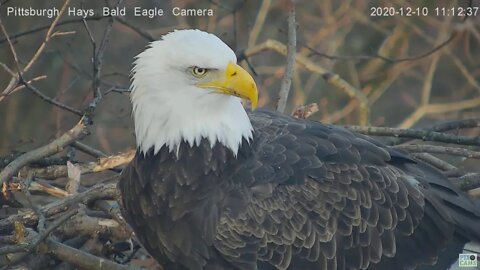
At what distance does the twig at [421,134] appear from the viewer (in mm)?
6660

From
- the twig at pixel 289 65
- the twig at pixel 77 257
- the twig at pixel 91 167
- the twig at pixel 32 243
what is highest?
the twig at pixel 289 65

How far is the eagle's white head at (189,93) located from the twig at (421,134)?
115cm

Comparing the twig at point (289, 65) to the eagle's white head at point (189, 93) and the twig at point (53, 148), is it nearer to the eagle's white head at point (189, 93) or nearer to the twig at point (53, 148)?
the eagle's white head at point (189, 93)

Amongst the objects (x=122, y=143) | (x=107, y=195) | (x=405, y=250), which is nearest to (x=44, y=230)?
(x=107, y=195)

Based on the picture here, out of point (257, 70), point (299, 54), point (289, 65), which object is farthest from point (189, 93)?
point (257, 70)

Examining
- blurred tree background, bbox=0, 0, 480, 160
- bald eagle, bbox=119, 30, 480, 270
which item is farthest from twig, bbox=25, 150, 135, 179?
blurred tree background, bbox=0, 0, 480, 160

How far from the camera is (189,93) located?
584cm

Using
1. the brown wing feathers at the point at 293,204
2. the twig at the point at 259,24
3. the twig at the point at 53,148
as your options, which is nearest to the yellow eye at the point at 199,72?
the brown wing feathers at the point at 293,204

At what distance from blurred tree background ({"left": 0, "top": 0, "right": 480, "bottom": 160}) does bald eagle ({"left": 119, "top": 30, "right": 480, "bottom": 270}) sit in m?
2.68

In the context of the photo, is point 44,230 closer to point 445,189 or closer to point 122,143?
point 445,189

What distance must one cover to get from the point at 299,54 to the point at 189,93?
3.16m

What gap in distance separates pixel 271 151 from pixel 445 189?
3.85 feet

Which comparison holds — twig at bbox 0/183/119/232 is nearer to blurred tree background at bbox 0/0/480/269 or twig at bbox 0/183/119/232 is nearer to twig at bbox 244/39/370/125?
blurred tree background at bbox 0/0/480/269

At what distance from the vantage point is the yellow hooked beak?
567cm
